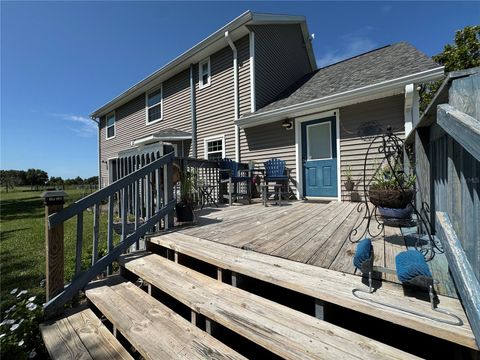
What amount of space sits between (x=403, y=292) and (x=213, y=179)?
4.54 meters

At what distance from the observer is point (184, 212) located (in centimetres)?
317

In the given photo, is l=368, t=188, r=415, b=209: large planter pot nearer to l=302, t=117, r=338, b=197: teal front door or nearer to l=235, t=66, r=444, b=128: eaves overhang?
l=235, t=66, r=444, b=128: eaves overhang

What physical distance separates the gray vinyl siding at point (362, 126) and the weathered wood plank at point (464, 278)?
3.60 metres

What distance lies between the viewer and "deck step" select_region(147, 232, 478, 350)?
3.31ft

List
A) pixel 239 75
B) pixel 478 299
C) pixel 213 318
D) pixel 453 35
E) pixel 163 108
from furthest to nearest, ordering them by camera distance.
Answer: pixel 453 35 → pixel 163 108 → pixel 239 75 → pixel 213 318 → pixel 478 299

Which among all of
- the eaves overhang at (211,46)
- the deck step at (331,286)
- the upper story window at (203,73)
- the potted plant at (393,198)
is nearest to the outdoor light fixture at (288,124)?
the eaves overhang at (211,46)

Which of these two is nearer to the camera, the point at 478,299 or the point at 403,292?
the point at 478,299

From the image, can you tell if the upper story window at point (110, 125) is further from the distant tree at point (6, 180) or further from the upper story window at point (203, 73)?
the distant tree at point (6, 180)

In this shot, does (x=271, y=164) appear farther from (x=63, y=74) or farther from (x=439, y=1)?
(x=63, y=74)

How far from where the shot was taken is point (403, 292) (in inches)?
50.4

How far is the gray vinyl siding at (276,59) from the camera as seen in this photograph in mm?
6797

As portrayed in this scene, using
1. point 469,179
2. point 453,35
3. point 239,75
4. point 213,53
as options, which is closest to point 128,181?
point 469,179

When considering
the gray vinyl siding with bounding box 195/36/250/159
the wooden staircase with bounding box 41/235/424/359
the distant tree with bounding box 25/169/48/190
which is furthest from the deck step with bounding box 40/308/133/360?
the distant tree with bounding box 25/169/48/190

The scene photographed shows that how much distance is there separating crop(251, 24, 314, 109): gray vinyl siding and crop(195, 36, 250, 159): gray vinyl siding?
1.22ft
